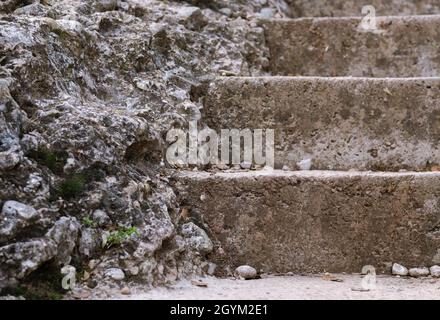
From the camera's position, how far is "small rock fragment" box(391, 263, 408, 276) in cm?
217

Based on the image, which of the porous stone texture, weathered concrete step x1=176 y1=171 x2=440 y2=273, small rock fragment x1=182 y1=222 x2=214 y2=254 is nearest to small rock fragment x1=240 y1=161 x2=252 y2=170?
weathered concrete step x1=176 y1=171 x2=440 y2=273

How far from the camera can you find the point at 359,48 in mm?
3064

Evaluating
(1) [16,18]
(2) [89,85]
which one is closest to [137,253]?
(2) [89,85]

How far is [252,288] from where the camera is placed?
199cm

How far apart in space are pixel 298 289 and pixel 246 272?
237 mm

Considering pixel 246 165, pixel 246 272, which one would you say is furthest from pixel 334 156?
pixel 246 272

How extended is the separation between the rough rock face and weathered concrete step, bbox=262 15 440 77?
51 centimetres

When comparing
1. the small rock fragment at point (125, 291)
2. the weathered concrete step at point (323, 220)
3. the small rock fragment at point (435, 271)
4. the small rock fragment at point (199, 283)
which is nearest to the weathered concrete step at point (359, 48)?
the weathered concrete step at point (323, 220)

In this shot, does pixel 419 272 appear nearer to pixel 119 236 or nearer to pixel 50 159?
pixel 119 236

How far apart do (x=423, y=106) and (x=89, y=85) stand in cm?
140

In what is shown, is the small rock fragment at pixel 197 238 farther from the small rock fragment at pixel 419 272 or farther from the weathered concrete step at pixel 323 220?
the small rock fragment at pixel 419 272

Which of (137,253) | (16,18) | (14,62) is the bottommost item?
(137,253)

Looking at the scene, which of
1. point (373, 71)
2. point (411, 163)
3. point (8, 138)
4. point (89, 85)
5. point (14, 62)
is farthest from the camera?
point (373, 71)

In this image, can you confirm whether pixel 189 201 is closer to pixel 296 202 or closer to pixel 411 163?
pixel 296 202
